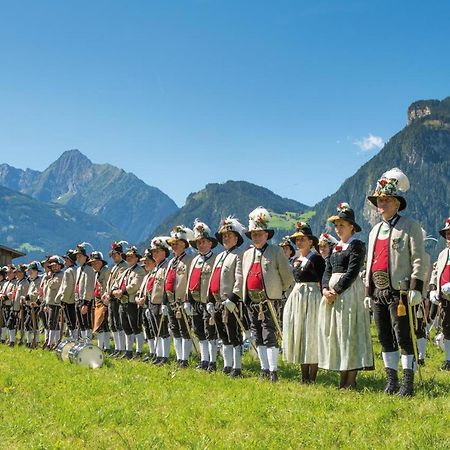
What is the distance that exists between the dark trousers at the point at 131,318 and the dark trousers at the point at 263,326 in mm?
5949

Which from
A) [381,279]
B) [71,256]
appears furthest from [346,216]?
[71,256]

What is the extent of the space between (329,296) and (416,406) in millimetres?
2285

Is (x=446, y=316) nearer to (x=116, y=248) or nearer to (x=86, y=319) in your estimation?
(x=116, y=248)

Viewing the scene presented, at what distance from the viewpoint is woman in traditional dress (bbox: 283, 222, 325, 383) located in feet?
32.7

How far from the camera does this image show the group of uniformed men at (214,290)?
8531mm

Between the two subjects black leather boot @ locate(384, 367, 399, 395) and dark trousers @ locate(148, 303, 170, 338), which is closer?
black leather boot @ locate(384, 367, 399, 395)

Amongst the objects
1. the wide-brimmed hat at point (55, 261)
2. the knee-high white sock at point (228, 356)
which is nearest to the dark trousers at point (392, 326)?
the knee-high white sock at point (228, 356)

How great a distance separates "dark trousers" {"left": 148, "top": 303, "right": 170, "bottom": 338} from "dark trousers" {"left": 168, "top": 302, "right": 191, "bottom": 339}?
1.63 ft

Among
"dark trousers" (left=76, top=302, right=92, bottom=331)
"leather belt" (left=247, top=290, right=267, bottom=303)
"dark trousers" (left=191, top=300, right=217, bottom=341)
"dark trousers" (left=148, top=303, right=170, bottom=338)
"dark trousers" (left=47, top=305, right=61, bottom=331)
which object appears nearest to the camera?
"leather belt" (left=247, top=290, right=267, bottom=303)

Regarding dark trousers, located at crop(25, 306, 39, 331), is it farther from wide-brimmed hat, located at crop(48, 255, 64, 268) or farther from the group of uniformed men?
wide-brimmed hat, located at crop(48, 255, 64, 268)

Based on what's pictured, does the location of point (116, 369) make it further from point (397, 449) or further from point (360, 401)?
point (397, 449)

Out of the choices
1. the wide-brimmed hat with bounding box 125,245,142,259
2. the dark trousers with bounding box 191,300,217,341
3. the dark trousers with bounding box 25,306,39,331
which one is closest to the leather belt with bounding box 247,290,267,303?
the dark trousers with bounding box 191,300,217,341

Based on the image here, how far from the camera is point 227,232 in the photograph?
1220 centimetres

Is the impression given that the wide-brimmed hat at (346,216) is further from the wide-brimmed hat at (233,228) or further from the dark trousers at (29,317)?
the dark trousers at (29,317)
